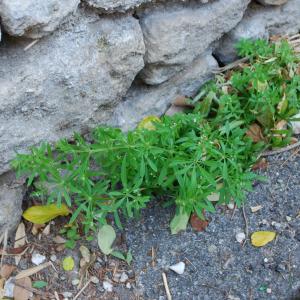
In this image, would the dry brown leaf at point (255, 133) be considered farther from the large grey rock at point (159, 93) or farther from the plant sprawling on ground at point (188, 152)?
the large grey rock at point (159, 93)

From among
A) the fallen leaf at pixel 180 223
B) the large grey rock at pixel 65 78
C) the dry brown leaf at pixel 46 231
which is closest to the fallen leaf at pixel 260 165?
the fallen leaf at pixel 180 223

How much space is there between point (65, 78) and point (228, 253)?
938mm

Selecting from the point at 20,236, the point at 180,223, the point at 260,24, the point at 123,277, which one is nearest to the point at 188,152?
the point at 180,223

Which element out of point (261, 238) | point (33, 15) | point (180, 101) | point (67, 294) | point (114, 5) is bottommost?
point (261, 238)

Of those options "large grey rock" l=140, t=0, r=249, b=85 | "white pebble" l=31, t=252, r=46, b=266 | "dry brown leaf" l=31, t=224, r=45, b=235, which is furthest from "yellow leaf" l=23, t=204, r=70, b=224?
"large grey rock" l=140, t=0, r=249, b=85

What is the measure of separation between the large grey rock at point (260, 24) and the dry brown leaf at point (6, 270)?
1.35m

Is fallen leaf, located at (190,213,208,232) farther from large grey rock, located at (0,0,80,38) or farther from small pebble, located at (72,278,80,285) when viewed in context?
large grey rock, located at (0,0,80,38)

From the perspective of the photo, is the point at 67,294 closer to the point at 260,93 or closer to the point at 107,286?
the point at 107,286

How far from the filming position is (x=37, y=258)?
228 cm

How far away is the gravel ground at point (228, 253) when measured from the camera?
222cm

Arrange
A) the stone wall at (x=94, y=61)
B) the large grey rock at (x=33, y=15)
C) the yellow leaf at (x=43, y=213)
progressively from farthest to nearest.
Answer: the yellow leaf at (x=43, y=213) < the stone wall at (x=94, y=61) < the large grey rock at (x=33, y=15)

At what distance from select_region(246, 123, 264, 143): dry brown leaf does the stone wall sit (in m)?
0.35

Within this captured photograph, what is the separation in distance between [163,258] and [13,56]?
0.97 m

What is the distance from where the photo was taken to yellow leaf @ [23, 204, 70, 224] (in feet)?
7.47
